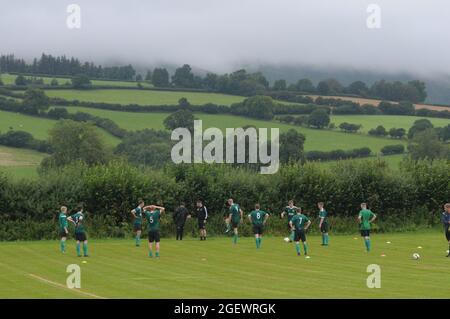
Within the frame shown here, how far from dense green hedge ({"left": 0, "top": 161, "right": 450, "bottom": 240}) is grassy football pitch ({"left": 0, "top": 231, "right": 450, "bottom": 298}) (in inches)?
226

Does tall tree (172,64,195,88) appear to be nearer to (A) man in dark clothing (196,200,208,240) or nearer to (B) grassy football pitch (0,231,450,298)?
(A) man in dark clothing (196,200,208,240)

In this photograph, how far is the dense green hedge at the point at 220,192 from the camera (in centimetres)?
5862

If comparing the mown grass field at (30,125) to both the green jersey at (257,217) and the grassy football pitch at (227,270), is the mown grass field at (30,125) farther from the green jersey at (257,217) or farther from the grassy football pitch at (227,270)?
the green jersey at (257,217)

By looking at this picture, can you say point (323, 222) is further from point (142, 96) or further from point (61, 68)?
point (61, 68)

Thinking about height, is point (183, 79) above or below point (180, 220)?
above

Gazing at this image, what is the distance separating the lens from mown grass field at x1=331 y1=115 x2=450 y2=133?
436ft

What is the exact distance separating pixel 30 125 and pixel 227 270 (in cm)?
9297

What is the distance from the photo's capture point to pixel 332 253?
43969 millimetres

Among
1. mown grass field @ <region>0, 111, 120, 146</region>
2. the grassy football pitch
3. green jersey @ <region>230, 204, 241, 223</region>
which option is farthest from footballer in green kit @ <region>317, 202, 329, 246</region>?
mown grass field @ <region>0, 111, 120, 146</region>

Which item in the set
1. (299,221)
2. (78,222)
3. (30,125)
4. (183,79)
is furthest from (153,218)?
(183,79)

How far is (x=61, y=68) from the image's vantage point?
578 feet

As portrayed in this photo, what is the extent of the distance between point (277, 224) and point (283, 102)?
92.3 metres

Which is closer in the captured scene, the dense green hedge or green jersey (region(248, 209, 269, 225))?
green jersey (region(248, 209, 269, 225))
